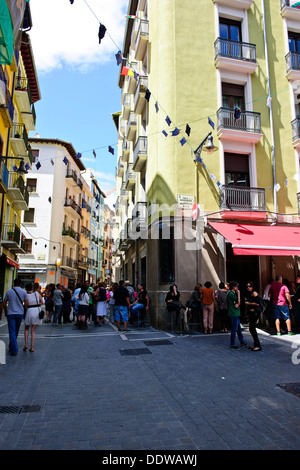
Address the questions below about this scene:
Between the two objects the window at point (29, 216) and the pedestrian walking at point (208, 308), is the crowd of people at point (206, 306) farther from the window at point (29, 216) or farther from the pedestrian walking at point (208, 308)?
the window at point (29, 216)

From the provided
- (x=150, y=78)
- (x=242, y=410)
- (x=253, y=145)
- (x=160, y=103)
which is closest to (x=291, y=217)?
(x=253, y=145)

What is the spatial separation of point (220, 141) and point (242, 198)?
99.3 inches

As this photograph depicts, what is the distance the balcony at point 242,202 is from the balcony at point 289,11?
28.1 feet

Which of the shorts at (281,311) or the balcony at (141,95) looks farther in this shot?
the balcony at (141,95)

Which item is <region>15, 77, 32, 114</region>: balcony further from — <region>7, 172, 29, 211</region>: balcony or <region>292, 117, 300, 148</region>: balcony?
<region>292, 117, 300, 148</region>: balcony

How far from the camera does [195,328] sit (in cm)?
1214

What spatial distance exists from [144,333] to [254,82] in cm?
1154

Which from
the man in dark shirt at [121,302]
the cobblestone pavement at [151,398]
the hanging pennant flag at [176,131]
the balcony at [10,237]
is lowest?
the cobblestone pavement at [151,398]

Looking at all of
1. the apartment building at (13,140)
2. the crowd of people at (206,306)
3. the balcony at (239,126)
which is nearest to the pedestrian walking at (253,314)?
the crowd of people at (206,306)

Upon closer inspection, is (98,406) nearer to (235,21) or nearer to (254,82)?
(254,82)

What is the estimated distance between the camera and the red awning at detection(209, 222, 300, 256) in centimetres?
1148

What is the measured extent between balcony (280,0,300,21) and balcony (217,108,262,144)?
17.7 ft

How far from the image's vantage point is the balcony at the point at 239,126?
14054mm

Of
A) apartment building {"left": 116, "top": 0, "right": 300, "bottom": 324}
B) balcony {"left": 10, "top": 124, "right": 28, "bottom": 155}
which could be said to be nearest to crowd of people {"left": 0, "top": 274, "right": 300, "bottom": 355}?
apartment building {"left": 116, "top": 0, "right": 300, "bottom": 324}
